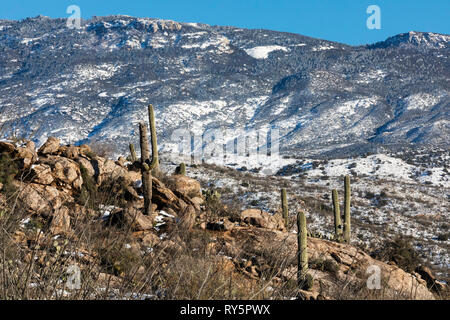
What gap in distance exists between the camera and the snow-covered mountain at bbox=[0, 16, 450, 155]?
2985 inches

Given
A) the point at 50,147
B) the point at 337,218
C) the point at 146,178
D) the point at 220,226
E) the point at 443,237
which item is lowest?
the point at 443,237

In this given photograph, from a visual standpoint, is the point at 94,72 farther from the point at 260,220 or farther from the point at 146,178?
the point at 260,220

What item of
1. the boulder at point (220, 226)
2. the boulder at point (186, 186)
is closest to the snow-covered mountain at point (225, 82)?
the boulder at point (186, 186)

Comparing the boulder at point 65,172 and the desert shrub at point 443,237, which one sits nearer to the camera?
the boulder at point 65,172

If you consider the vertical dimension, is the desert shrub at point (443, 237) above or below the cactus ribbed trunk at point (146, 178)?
below

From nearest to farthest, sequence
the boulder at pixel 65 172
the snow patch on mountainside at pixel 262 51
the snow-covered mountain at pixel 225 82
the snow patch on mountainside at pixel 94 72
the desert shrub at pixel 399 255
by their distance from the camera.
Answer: the boulder at pixel 65 172 < the desert shrub at pixel 399 255 < the snow-covered mountain at pixel 225 82 < the snow patch on mountainside at pixel 94 72 < the snow patch on mountainside at pixel 262 51

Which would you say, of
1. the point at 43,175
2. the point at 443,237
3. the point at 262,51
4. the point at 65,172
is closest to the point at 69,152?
the point at 65,172

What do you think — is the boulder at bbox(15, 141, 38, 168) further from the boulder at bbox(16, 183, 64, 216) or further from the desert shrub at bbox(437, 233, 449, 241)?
the desert shrub at bbox(437, 233, 449, 241)

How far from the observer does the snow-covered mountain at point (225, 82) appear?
249ft

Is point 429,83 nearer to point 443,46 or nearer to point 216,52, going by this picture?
point 443,46

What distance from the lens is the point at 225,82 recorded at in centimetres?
10938

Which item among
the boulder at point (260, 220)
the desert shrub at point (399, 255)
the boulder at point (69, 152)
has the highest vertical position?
the boulder at point (69, 152)

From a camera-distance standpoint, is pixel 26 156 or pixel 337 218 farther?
pixel 337 218

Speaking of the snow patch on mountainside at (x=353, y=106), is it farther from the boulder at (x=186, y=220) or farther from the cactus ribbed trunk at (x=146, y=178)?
the boulder at (x=186, y=220)
